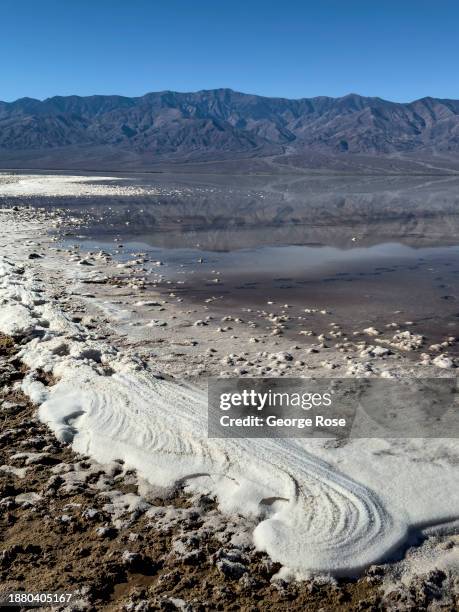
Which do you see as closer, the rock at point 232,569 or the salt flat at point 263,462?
the rock at point 232,569

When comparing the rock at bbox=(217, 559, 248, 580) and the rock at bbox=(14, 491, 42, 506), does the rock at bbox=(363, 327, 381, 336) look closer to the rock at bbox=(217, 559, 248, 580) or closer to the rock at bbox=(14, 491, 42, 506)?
the rock at bbox=(217, 559, 248, 580)

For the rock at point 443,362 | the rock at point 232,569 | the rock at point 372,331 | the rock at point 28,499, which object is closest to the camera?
the rock at point 232,569

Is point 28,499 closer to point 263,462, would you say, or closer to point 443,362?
point 263,462

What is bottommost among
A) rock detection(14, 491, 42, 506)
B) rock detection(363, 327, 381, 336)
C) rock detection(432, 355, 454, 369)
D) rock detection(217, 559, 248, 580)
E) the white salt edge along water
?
rock detection(217, 559, 248, 580)

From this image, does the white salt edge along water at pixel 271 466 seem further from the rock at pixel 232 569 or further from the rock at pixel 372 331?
the rock at pixel 372 331

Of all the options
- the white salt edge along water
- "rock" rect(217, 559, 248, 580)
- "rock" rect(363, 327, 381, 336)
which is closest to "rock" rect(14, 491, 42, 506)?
the white salt edge along water

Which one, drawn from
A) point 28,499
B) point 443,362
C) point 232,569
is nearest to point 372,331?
point 443,362

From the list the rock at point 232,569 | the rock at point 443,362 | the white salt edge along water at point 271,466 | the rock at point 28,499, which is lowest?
the rock at point 232,569

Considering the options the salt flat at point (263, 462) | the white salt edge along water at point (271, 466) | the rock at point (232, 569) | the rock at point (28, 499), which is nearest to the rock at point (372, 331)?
the salt flat at point (263, 462)

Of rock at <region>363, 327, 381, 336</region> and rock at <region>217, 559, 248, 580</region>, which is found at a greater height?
rock at <region>363, 327, 381, 336</region>
